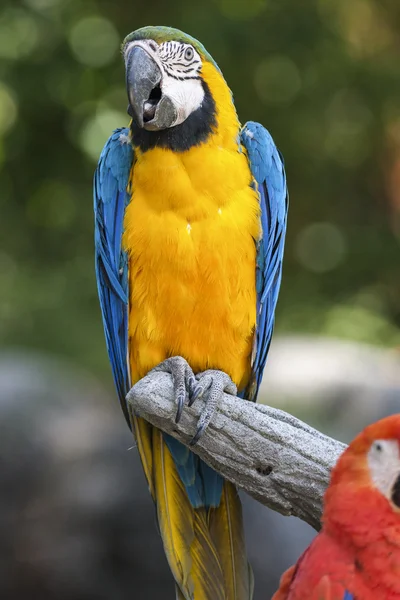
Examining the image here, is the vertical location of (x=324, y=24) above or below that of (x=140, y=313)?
above

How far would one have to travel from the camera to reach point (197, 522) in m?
1.56

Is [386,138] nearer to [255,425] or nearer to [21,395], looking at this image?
[21,395]

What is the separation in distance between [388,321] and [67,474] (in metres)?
2.05

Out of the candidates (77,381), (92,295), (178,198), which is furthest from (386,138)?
(178,198)

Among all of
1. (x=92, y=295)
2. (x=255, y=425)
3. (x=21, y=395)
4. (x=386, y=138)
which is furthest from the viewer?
(x=386, y=138)

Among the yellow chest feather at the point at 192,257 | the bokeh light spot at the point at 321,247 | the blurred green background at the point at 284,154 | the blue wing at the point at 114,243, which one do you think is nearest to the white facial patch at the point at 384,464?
the yellow chest feather at the point at 192,257

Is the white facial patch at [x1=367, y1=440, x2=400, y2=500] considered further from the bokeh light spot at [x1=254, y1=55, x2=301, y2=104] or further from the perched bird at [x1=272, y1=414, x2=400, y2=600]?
the bokeh light spot at [x1=254, y1=55, x2=301, y2=104]

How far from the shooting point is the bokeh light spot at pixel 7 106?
3955 millimetres

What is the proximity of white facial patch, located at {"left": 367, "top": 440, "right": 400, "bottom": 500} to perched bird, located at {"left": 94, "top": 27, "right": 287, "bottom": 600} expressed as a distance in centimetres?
42

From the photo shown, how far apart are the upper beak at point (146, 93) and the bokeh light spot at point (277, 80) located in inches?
106

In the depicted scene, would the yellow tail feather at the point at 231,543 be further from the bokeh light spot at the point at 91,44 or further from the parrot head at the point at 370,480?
the bokeh light spot at the point at 91,44

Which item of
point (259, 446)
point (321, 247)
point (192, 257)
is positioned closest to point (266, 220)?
point (192, 257)

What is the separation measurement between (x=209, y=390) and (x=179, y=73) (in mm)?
580

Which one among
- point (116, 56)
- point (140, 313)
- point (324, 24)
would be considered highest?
point (324, 24)
